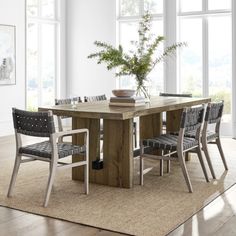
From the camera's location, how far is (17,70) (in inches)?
319

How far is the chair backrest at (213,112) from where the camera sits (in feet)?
15.0

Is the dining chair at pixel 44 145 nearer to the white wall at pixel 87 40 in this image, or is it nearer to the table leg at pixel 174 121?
the table leg at pixel 174 121

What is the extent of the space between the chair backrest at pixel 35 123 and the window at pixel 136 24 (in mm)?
4763

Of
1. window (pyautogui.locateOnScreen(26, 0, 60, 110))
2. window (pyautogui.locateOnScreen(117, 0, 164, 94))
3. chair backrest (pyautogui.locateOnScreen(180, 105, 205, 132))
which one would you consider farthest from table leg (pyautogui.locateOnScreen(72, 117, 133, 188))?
window (pyautogui.locateOnScreen(26, 0, 60, 110))

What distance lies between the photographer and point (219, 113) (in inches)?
191

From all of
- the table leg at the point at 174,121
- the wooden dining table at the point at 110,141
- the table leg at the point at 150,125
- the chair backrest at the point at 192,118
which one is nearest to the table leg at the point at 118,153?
the wooden dining table at the point at 110,141

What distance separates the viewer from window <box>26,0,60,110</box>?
870 cm

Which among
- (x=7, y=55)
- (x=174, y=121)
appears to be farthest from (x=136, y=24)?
(x=174, y=121)

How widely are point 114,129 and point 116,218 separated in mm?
1152

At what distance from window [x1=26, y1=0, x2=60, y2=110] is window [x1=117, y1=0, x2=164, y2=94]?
1410 millimetres

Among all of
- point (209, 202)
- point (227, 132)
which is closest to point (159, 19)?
point (227, 132)

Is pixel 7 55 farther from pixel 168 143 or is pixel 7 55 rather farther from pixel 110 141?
pixel 168 143

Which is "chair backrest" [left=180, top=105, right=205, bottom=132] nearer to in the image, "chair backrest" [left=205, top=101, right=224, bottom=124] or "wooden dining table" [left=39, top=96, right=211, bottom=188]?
"chair backrest" [left=205, top=101, right=224, bottom=124]

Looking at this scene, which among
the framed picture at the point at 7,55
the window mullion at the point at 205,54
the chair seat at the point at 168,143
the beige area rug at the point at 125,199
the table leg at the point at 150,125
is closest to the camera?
the beige area rug at the point at 125,199
